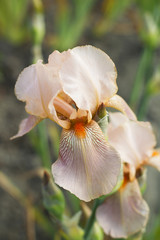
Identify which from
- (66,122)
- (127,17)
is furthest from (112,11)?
(66,122)

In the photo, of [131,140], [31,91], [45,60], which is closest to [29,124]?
[31,91]

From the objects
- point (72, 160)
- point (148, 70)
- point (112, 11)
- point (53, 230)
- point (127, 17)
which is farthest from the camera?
point (127, 17)

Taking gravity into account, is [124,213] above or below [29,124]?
below

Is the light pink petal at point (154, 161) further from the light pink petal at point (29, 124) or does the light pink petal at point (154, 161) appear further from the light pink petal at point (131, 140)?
the light pink petal at point (29, 124)

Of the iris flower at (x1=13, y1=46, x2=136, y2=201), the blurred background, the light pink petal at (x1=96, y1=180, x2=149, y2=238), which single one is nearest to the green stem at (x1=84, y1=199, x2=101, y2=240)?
the light pink petal at (x1=96, y1=180, x2=149, y2=238)

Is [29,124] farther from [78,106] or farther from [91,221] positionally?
[91,221]

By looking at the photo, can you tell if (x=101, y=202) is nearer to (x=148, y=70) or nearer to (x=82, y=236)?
(x=82, y=236)
